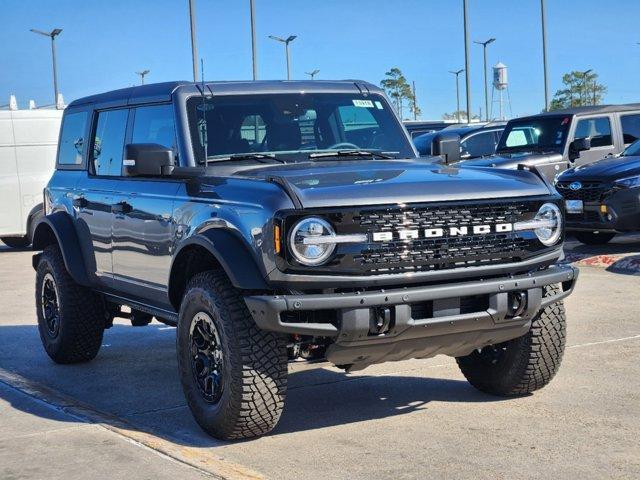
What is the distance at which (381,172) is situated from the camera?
5.95m

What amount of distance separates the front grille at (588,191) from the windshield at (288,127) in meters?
7.04

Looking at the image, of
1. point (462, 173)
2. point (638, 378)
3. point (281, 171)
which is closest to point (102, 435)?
point (281, 171)

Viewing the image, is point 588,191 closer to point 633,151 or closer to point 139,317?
point 633,151

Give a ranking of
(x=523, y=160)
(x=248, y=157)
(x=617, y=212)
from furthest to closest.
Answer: (x=523, y=160) < (x=617, y=212) < (x=248, y=157)

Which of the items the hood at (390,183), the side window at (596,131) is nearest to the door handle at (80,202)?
the hood at (390,183)

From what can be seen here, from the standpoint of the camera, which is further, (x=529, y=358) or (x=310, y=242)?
(x=529, y=358)

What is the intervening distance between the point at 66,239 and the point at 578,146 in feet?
32.3

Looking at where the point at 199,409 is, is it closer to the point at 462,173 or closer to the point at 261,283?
the point at 261,283

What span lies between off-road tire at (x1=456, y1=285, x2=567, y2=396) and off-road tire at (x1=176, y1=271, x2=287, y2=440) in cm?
149

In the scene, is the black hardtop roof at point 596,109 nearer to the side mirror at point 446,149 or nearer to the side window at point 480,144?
the side window at point 480,144

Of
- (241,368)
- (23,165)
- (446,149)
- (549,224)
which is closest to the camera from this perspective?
(241,368)

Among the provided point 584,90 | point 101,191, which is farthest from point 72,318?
point 584,90

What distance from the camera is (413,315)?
17.7 ft

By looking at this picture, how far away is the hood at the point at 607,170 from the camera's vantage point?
1363cm
